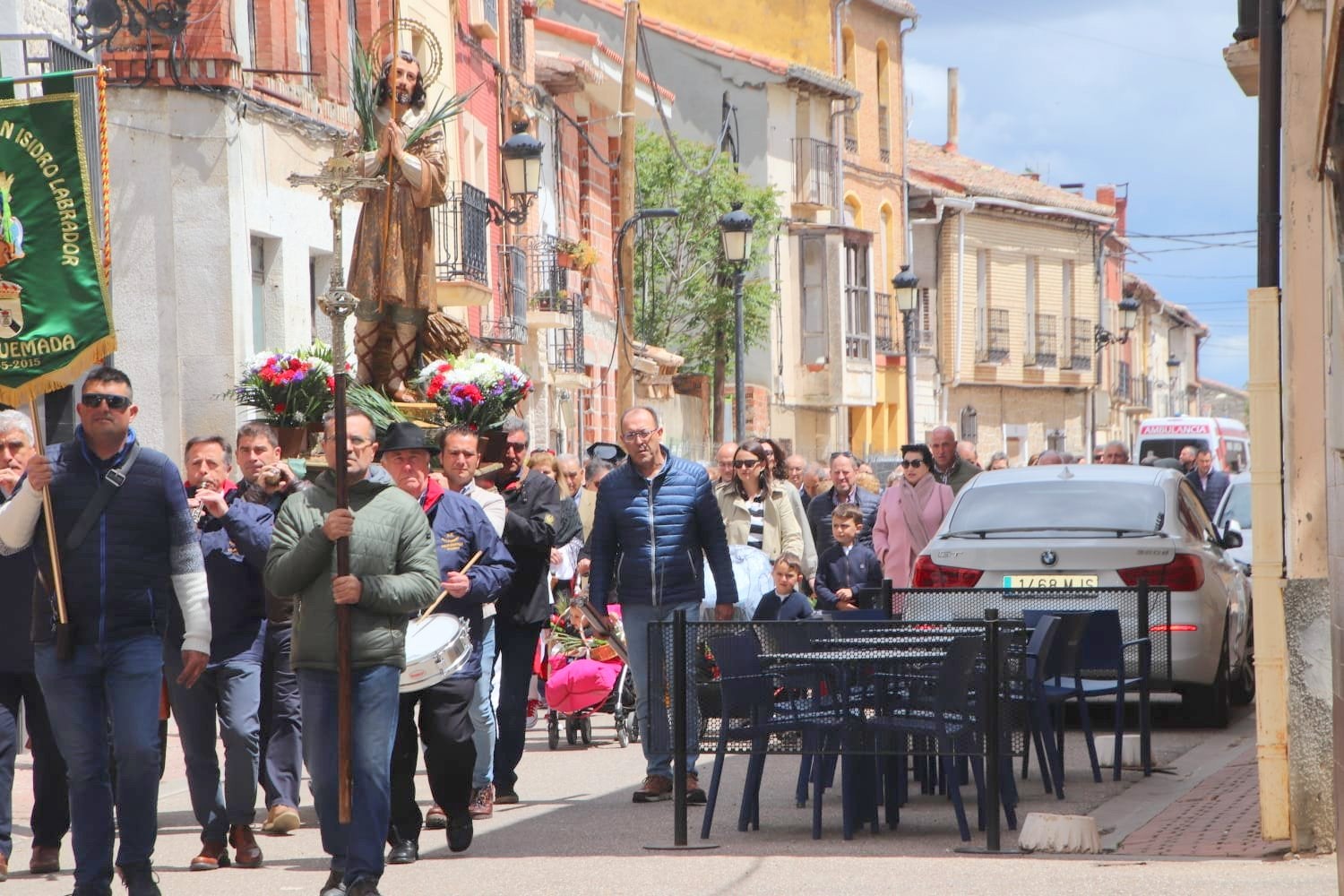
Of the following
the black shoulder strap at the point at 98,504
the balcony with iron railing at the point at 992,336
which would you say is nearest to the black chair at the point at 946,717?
the black shoulder strap at the point at 98,504

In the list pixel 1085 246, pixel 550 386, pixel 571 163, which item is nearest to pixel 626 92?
pixel 550 386

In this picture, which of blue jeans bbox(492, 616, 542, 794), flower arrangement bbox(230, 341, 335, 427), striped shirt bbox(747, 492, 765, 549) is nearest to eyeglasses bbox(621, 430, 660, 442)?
blue jeans bbox(492, 616, 542, 794)

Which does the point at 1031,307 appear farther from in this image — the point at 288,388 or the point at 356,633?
the point at 356,633

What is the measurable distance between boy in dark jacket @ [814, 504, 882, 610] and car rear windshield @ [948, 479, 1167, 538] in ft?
2.43

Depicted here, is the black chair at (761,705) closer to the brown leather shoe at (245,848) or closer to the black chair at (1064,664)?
the black chair at (1064,664)

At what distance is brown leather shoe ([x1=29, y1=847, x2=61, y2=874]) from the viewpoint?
932cm

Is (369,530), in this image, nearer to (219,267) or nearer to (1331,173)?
(1331,173)

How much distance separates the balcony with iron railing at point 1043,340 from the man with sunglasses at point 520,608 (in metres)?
49.6

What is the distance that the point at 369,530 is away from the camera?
8.09m

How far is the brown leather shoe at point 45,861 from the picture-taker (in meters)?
9.32

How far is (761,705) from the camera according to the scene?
966 centimetres

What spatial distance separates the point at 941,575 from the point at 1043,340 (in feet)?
156

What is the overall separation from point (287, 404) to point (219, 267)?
7125 mm

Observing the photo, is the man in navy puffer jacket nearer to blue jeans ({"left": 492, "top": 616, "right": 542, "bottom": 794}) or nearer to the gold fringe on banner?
blue jeans ({"left": 492, "top": 616, "right": 542, "bottom": 794})
